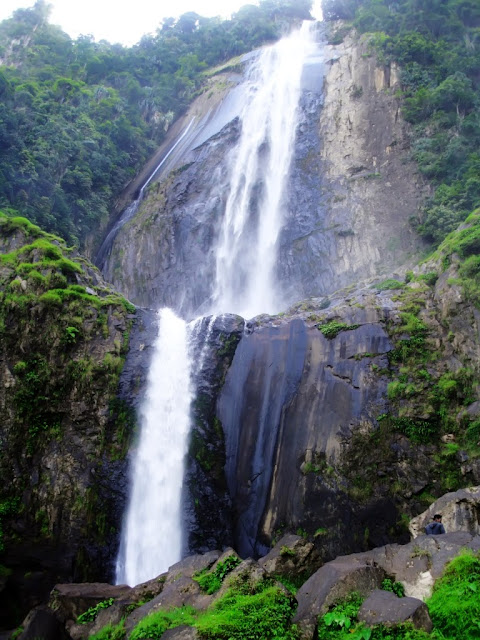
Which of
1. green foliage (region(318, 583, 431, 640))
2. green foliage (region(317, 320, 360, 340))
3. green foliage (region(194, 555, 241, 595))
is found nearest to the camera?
green foliage (region(318, 583, 431, 640))

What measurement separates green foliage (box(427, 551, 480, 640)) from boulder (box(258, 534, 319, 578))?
331cm

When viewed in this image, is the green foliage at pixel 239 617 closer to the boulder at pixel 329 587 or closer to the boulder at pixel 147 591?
the boulder at pixel 329 587

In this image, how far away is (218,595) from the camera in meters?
7.76

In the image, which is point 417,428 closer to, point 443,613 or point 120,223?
point 443,613

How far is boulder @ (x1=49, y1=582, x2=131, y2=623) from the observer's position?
10094 mm

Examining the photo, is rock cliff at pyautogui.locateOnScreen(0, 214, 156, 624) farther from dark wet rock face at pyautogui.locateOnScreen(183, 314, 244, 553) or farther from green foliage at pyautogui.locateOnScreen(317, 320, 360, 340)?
green foliage at pyautogui.locateOnScreen(317, 320, 360, 340)

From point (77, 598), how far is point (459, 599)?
757 centimetres

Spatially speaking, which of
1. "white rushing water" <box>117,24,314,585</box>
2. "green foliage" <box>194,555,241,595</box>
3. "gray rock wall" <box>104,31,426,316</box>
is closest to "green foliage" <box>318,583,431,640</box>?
"green foliage" <box>194,555,241,595</box>

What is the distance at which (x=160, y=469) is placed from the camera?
13.6m

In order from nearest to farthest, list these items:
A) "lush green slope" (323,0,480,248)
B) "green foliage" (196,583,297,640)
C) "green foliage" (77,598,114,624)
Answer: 1. "green foliage" (196,583,297,640)
2. "green foliage" (77,598,114,624)
3. "lush green slope" (323,0,480,248)

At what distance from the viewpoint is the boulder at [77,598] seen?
10.1 metres

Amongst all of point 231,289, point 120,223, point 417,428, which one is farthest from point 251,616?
point 120,223

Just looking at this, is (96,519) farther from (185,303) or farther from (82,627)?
(185,303)

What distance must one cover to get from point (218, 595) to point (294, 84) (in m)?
29.3
